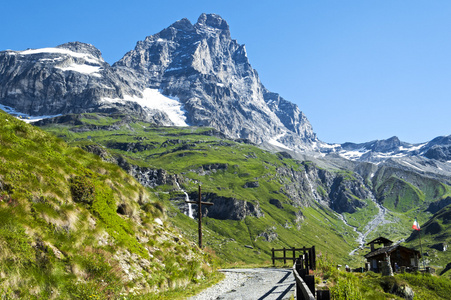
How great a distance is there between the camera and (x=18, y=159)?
17.0m

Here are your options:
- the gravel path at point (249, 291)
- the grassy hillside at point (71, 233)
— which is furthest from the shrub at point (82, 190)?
the gravel path at point (249, 291)

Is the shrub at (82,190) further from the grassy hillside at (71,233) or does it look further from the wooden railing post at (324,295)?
the wooden railing post at (324,295)

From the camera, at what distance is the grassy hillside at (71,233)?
506 inches

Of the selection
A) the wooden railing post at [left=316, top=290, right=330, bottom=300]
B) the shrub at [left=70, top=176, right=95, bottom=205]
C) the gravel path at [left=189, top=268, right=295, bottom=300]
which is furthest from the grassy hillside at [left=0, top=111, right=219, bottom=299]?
the wooden railing post at [left=316, top=290, right=330, bottom=300]

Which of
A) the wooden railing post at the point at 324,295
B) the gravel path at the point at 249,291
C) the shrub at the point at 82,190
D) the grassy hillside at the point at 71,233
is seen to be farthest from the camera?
the shrub at the point at 82,190

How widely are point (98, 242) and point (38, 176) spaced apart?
4.94 m

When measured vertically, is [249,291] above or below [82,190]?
below

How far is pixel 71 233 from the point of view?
52.7 ft

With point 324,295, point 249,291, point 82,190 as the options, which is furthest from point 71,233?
point 324,295

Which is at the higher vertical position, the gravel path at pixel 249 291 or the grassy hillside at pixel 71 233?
the grassy hillside at pixel 71 233

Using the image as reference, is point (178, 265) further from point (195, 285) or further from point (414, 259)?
point (414, 259)

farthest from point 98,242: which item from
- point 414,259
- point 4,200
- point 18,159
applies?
point 414,259

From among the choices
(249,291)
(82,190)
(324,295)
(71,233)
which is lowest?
(249,291)

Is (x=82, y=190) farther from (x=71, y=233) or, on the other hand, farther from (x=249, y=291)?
(x=249, y=291)
